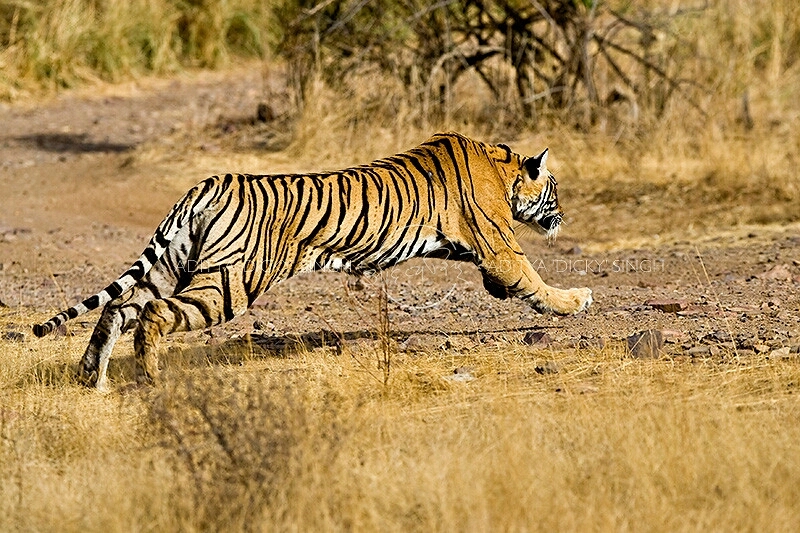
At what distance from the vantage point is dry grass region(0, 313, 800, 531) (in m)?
4.27

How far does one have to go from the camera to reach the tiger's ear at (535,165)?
281 inches

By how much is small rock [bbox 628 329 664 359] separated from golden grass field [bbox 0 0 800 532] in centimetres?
5

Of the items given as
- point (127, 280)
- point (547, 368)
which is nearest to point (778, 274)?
point (547, 368)

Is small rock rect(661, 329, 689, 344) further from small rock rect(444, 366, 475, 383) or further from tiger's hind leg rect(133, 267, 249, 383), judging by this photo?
tiger's hind leg rect(133, 267, 249, 383)

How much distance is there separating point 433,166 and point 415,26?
609cm

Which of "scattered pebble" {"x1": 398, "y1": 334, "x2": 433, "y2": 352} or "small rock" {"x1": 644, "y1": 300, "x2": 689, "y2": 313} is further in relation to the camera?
"small rock" {"x1": 644, "y1": 300, "x2": 689, "y2": 313}

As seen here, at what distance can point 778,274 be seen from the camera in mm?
8281

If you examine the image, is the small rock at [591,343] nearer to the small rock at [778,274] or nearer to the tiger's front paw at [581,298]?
the tiger's front paw at [581,298]

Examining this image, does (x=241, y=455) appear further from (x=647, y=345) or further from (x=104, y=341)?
(x=647, y=345)

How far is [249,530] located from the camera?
13.9 ft

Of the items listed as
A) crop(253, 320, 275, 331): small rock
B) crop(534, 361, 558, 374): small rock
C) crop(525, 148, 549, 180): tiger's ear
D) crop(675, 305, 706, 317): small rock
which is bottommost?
crop(253, 320, 275, 331): small rock

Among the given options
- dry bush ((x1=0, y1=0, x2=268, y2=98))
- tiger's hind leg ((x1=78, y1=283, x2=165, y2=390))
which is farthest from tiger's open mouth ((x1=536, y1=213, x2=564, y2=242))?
dry bush ((x1=0, y1=0, x2=268, y2=98))

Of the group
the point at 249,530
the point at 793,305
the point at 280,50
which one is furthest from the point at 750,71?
the point at 249,530

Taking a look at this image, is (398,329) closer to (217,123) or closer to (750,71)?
(217,123)
